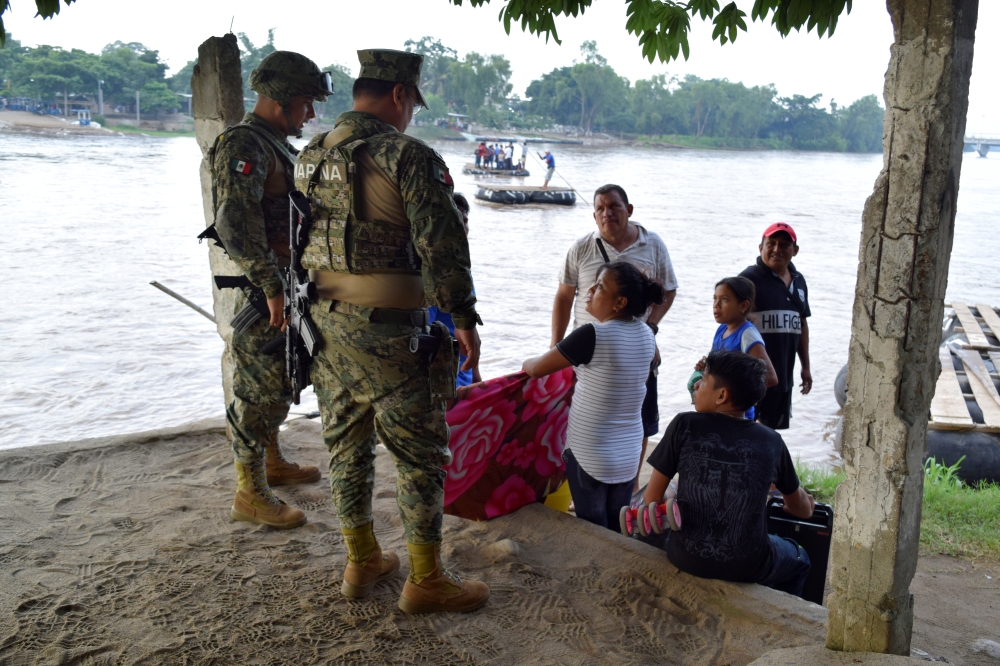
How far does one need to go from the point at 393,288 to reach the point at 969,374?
23.1ft

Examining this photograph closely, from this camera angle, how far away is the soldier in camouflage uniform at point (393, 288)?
2.58m

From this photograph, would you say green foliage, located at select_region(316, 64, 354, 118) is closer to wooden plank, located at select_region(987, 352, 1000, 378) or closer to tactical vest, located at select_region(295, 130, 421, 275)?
wooden plank, located at select_region(987, 352, 1000, 378)

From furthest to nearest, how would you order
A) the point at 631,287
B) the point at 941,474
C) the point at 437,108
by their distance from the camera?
the point at 437,108 → the point at 941,474 → the point at 631,287

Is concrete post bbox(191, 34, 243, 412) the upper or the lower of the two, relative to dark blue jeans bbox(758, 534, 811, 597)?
upper

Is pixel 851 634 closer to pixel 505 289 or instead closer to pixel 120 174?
pixel 505 289

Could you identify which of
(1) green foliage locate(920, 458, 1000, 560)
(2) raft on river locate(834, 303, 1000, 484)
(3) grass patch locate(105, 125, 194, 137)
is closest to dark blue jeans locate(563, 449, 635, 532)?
(2) raft on river locate(834, 303, 1000, 484)

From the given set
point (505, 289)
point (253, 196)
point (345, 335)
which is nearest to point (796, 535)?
point (345, 335)

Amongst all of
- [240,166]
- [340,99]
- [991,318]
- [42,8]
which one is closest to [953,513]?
[240,166]

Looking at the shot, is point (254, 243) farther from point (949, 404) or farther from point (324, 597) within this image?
point (949, 404)

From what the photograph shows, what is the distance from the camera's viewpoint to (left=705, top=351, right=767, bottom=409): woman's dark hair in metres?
2.83

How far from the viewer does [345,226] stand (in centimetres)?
267

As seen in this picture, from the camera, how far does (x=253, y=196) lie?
3.25 m

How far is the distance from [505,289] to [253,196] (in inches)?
459

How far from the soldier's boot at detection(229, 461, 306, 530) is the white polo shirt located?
1.77 m
